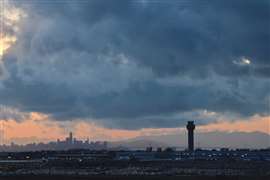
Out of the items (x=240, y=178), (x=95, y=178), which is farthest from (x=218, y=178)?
(x=95, y=178)

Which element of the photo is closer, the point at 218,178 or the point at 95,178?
the point at 218,178

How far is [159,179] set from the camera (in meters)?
85.5

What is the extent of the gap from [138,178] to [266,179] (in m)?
17.3

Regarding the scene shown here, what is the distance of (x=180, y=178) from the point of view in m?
87.6

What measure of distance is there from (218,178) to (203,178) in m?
2.89

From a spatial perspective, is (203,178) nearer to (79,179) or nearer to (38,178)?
(79,179)

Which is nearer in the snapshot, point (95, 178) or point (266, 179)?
point (266, 179)

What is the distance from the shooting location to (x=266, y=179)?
80.1 meters

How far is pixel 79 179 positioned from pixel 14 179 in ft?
29.3

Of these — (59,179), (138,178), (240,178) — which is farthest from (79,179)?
(240,178)

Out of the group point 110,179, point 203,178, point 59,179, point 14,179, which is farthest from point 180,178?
point 14,179

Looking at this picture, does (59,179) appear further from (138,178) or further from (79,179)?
(138,178)

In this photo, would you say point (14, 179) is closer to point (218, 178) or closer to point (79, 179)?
point (79, 179)

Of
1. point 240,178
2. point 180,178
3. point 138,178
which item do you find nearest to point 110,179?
point 138,178
